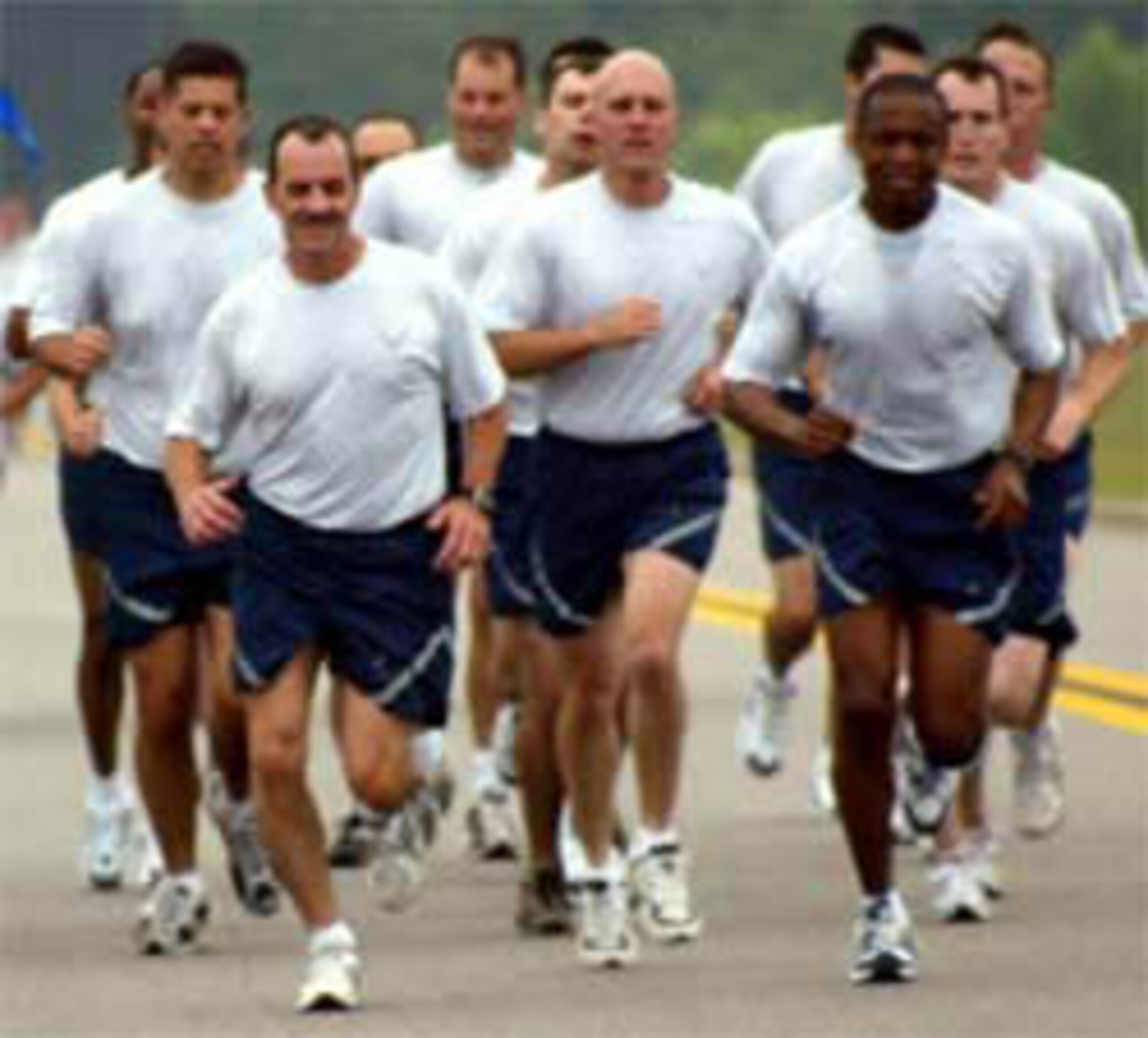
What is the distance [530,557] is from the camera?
14.6 metres

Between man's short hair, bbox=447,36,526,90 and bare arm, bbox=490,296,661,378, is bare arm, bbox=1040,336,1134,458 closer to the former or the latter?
bare arm, bbox=490,296,661,378

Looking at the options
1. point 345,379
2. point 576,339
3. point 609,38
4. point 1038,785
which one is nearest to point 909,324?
point 576,339

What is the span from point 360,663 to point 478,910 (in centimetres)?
185

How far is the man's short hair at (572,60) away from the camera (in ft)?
52.6

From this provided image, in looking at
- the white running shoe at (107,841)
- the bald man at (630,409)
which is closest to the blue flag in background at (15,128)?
the white running shoe at (107,841)

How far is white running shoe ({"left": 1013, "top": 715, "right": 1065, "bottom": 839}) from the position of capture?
53.7 feet

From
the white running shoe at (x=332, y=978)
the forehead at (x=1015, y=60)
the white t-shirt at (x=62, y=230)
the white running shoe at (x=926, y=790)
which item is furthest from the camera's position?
the forehead at (x=1015, y=60)

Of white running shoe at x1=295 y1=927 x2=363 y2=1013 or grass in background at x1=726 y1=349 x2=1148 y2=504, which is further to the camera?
grass in background at x1=726 y1=349 x2=1148 y2=504

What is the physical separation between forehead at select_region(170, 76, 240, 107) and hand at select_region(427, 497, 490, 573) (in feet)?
5.38

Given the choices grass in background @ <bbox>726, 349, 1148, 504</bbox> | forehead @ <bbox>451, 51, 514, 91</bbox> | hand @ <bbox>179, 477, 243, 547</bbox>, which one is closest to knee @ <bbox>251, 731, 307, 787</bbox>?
hand @ <bbox>179, 477, 243, 547</bbox>

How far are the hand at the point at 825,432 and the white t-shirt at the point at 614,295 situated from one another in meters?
0.83

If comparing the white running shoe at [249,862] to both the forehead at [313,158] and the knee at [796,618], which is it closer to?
the forehead at [313,158]

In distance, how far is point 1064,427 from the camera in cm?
1537

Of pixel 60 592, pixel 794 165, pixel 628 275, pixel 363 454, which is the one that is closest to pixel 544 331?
pixel 628 275
